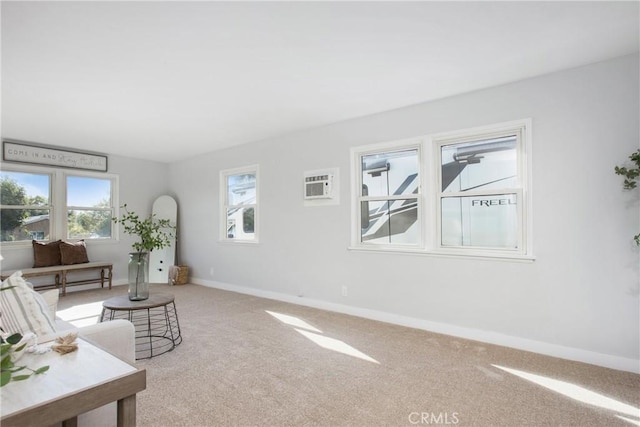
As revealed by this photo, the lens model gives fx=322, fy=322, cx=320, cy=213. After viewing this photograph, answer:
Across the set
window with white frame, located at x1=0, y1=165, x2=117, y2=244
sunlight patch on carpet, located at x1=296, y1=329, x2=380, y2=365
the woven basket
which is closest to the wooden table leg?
sunlight patch on carpet, located at x1=296, y1=329, x2=380, y2=365

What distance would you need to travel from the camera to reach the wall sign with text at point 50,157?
479 centimetres

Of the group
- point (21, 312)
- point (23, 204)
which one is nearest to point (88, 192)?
point (23, 204)

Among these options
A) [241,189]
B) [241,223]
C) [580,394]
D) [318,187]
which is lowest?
[580,394]

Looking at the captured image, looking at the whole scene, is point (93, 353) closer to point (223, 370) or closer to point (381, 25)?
point (223, 370)

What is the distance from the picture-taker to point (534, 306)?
284 cm

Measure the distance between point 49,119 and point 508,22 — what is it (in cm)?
491

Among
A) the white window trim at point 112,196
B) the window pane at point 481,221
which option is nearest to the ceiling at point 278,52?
the window pane at point 481,221

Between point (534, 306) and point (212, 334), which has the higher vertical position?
point (534, 306)

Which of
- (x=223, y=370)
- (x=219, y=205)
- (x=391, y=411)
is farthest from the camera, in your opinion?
(x=219, y=205)

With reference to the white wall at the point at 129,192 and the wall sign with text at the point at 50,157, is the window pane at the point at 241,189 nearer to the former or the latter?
the white wall at the point at 129,192

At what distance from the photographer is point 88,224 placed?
5.66 metres

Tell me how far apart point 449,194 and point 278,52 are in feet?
7.01

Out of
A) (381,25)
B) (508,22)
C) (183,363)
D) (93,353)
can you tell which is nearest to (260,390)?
(183,363)

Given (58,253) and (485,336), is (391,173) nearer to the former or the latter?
(485,336)
